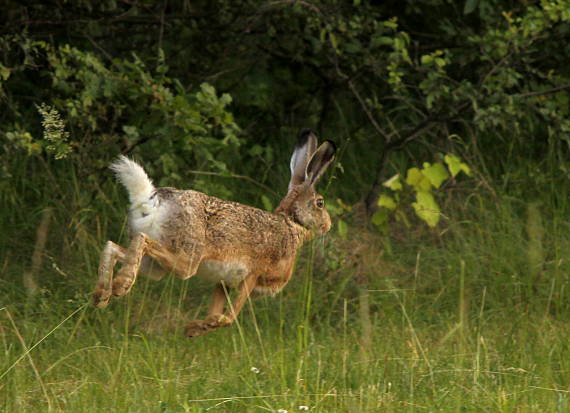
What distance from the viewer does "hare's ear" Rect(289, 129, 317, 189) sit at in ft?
19.3

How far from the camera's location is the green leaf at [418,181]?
6516mm

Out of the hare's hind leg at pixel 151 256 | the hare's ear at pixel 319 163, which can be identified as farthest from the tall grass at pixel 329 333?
the hare's ear at pixel 319 163

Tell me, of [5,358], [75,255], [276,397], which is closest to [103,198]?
[75,255]

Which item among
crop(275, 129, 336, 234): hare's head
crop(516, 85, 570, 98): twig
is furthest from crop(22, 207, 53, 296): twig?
crop(516, 85, 570, 98): twig

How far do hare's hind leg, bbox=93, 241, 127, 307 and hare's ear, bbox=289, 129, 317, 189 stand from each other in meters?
1.75

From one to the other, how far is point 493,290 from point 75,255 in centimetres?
246

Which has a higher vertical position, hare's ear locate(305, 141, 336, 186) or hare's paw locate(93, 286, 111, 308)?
hare's ear locate(305, 141, 336, 186)

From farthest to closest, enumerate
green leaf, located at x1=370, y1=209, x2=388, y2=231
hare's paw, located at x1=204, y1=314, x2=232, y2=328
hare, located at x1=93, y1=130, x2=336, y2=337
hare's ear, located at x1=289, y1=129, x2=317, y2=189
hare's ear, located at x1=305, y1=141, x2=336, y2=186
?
green leaf, located at x1=370, y1=209, x2=388, y2=231, hare's ear, located at x1=289, y1=129, x2=317, y2=189, hare's ear, located at x1=305, y1=141, x2=336, y2=186, hare's paw, located at x1=204, y1=314, x2=232, y2=328, hare, located at x1=93, y1=130, x2=336, y2=337

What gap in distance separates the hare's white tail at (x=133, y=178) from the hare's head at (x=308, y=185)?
1338 millimetres

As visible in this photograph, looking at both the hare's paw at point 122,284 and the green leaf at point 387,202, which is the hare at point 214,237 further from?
the green leaf at point 387,202

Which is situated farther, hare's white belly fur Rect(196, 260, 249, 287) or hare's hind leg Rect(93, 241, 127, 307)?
hare's white belly fur Rect(196, 260, 249, 287)

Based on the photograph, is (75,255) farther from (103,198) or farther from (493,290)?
(493,290)

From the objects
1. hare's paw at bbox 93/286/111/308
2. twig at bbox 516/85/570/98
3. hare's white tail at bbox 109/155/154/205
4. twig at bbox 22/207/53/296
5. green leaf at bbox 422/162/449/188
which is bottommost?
twig at bbox 22/207/53/296

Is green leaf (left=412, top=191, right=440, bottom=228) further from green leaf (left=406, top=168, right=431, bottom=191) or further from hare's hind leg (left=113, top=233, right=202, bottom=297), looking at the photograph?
hare's hind leg (left=113, top=233, right=202, bottom=297)
